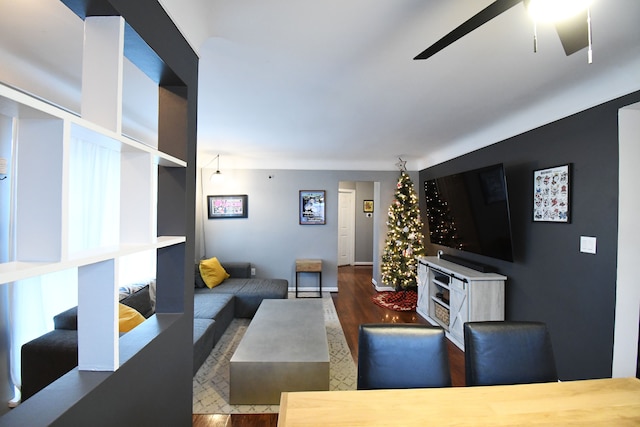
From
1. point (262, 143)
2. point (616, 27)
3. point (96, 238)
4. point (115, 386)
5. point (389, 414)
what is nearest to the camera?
point (115, 386)

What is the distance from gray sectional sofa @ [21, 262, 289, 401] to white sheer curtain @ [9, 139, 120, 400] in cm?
21

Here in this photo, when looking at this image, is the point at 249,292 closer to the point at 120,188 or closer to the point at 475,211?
the point at 475,211

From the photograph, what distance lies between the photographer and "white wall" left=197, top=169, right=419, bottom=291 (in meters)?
5.21

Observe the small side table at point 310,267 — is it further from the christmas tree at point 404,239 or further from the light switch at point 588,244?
the light switch at point 588,244

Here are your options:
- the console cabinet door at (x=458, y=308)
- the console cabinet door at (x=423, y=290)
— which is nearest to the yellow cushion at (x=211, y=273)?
the console cabinet door at (x=423, y=290)

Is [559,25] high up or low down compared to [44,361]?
up

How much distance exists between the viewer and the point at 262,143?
13.2 ft

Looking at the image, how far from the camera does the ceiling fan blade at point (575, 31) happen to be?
99 cm

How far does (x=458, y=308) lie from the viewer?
3.11 m

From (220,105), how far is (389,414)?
2653 mm

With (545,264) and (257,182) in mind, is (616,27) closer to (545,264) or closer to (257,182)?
(545,264)

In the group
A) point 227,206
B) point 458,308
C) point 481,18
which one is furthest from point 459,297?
point 227,206

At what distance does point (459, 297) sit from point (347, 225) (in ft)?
16.6

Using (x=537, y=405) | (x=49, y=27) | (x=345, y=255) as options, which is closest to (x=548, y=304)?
(x=537, y=405)
